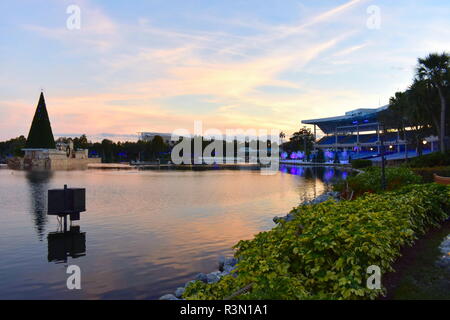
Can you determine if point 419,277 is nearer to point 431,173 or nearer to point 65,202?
point 65,202

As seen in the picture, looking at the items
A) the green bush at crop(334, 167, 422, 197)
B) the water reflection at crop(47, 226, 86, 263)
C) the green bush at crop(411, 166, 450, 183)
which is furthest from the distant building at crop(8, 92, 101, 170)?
the green bush at crop(334, 167, 422, 197)

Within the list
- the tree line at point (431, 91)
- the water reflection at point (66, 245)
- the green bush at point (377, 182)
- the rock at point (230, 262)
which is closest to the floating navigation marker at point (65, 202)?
the water reflection at point (66, 245)

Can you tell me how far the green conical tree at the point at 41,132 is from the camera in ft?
483

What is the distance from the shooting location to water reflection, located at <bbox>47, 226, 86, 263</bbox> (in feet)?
52.3

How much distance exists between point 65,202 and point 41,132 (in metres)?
146

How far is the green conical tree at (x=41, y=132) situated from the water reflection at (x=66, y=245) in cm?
14324

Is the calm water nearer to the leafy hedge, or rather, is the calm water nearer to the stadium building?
the leafy hedge

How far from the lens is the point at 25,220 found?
962 inches

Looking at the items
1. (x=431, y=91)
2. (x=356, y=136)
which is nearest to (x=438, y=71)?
(x=431, y=91)

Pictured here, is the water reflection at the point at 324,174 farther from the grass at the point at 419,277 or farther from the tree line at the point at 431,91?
the grass at the point at 419,277

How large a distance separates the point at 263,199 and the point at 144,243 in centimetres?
2010

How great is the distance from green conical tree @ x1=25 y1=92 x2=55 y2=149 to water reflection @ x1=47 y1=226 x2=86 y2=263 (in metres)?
143
